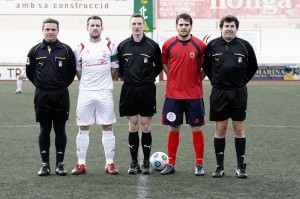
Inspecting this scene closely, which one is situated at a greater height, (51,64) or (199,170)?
(51,64)

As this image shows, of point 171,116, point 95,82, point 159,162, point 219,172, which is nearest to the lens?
point 219,172

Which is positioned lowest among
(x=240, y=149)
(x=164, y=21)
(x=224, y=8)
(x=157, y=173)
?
(x=157, y=173)

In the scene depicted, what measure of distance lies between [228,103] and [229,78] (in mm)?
298

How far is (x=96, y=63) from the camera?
25.4 ft

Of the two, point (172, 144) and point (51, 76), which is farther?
point (172, 144)

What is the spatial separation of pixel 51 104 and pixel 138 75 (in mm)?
1104

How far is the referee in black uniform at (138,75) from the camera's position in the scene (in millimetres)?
7785

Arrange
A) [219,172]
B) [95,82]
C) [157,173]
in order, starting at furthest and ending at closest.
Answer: [157,173], [95,82], [219,172]

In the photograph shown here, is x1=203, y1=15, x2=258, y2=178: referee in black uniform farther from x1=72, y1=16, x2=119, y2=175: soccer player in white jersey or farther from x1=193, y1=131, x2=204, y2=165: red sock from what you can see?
x1=72, y1=16, x2=119, y2=175: soccer player in white jersey

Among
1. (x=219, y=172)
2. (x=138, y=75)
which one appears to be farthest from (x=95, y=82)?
(x=219, y=172)

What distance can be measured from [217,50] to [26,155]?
3.44 meters

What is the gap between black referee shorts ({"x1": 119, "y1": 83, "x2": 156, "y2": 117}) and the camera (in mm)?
7816

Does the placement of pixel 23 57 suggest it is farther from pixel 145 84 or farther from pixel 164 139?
pixel 145 84

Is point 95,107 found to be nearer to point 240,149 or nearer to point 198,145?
point 198,145
